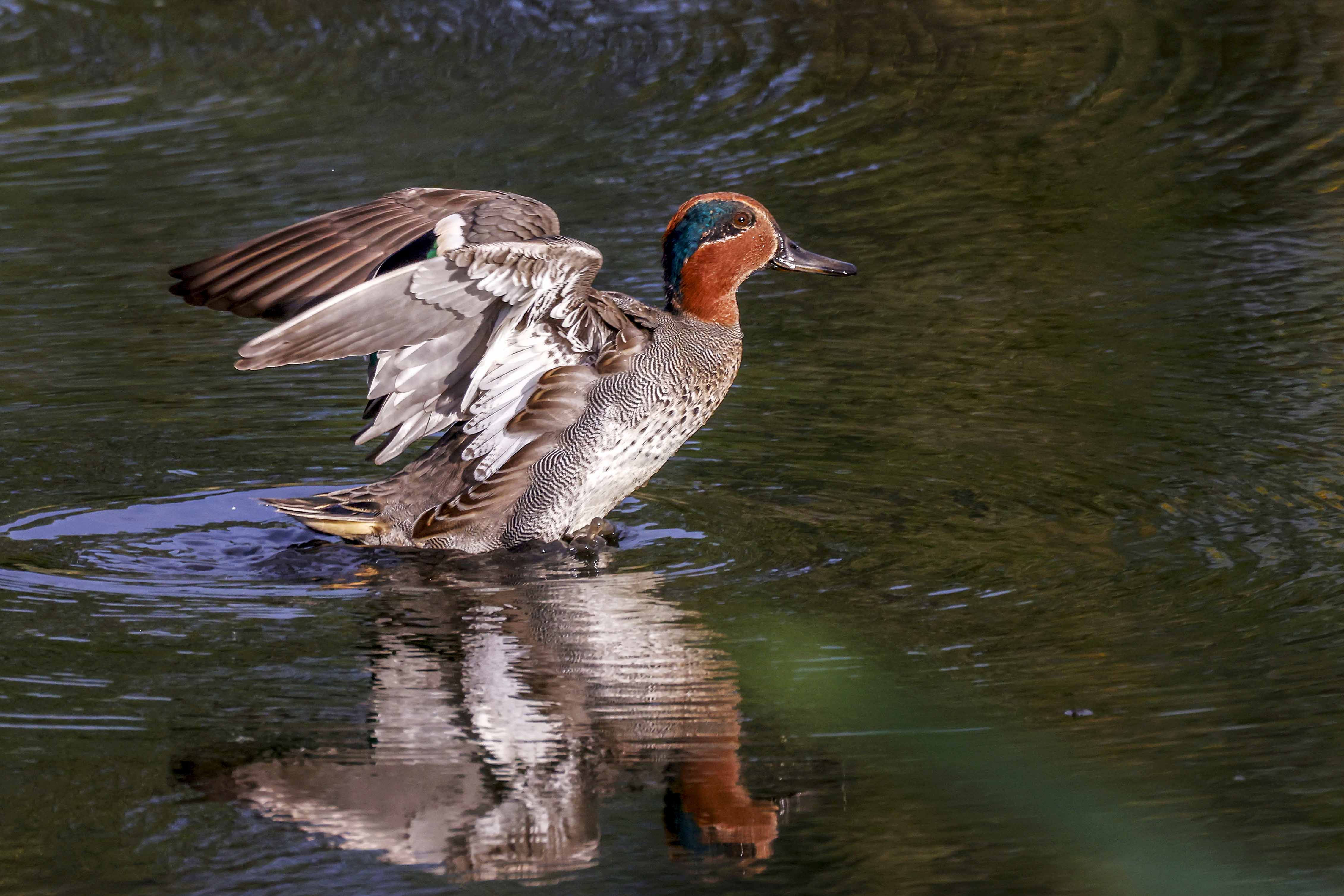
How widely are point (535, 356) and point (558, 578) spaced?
2.71 feet

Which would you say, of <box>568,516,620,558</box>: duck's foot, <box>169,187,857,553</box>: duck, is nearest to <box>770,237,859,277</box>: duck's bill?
<box>169,187,857,553</box>: duck

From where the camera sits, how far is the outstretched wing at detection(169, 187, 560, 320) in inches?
225

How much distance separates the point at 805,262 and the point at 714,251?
51 cm

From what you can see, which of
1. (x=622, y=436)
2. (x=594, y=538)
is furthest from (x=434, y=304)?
(x=594, y=538)

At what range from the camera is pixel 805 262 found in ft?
23.5

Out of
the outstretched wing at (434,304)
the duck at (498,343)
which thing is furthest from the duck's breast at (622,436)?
the outstretched wing at (434,304)

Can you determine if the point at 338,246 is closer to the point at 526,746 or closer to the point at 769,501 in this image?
the point at 769,501

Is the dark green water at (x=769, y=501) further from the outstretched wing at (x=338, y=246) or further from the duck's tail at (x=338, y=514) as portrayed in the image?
the outstretched wing at (x=338, y=246)

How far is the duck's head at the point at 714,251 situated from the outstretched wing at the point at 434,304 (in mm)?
542

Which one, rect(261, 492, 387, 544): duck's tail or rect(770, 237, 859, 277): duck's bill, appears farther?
rect(770, 237, 859, 277): duck's bill

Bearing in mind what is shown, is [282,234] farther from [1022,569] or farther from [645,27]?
[645,27]

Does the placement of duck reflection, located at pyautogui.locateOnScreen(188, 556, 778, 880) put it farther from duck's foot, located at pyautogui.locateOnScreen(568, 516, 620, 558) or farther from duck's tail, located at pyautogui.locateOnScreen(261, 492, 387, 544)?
duck's tail, located at pyautogui.locateOnScreen(261, 492, 387, 544)

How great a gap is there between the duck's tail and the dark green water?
136 mm

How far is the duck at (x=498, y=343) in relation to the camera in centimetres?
571
